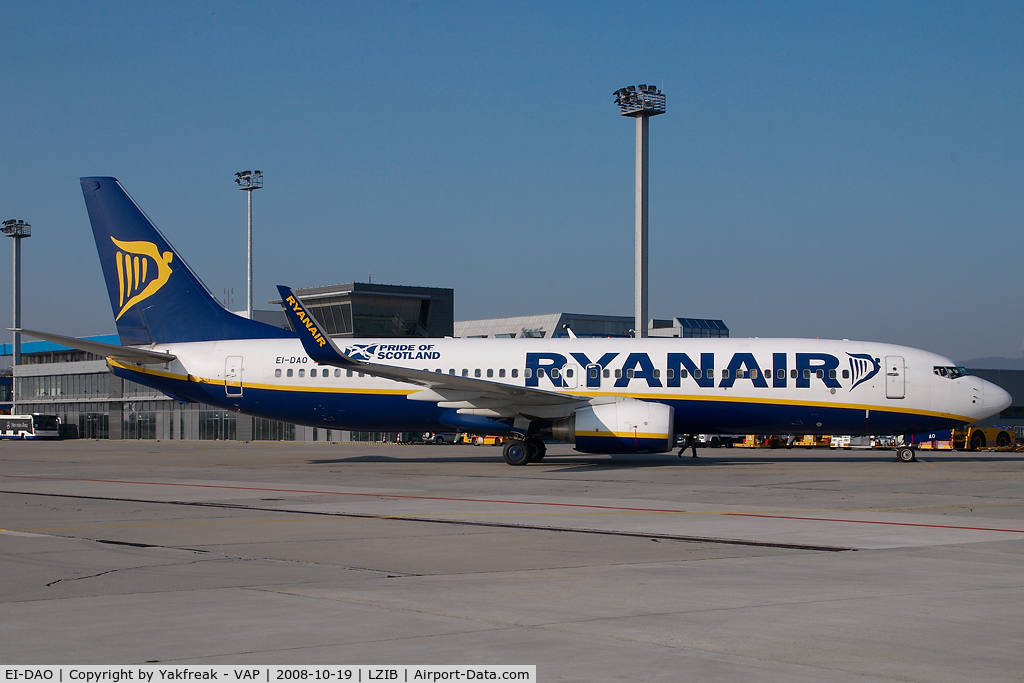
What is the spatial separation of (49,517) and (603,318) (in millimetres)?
88741

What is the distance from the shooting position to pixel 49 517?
15008 millimetres

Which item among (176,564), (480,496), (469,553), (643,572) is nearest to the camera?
(643,572)

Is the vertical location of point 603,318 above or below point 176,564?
above

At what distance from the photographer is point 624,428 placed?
2716 centimetres

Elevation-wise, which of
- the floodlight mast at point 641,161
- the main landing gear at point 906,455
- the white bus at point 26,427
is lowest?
the white bus at point 26,427

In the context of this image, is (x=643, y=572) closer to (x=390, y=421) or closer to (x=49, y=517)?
(x=49, y=517)

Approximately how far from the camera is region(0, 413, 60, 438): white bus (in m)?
79.1

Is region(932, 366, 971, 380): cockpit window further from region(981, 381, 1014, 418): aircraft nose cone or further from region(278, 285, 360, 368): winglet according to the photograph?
region(278, 285, 360, 368): winglet

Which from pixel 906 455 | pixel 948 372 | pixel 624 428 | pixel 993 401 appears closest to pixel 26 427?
pixel 624 428

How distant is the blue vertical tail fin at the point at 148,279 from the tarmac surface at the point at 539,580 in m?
13.5

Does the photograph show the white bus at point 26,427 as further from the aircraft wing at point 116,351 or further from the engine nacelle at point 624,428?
the engine nacelle at point 624,428

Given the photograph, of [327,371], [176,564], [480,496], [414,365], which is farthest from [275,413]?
[176,564]

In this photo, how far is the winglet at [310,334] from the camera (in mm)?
26906

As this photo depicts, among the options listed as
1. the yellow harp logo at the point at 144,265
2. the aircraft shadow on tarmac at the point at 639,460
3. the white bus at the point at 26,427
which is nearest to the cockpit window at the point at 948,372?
the aircraft shadow on tarmac at the point at 639,460
